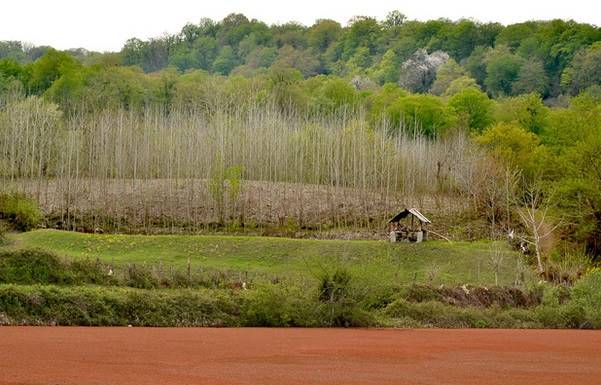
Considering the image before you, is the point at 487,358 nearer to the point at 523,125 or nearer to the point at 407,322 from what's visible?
the point at 407,322

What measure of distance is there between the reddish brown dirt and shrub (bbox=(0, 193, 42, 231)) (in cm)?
3205

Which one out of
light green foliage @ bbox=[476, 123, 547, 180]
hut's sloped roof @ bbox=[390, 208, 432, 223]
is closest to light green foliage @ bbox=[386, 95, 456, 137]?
light green foliage @ bbox=[476, 123, 547, 180]

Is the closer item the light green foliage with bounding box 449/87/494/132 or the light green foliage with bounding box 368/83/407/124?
the light green foliage with bounding box 449/87/494/132

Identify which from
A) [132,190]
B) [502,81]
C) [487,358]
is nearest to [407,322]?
[487,358]

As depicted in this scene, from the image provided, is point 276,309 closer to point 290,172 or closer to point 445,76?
point 290,172

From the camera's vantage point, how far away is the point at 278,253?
65562mm

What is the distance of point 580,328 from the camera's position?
52031 mm

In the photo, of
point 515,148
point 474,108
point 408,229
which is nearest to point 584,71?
point 474,108

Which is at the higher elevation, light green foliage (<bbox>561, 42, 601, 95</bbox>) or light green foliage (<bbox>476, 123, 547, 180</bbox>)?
light green foliage (<bbox>561, 42, 601, 95</bbox>)

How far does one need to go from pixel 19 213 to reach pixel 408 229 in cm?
2792

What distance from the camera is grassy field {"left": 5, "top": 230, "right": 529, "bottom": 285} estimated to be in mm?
62469

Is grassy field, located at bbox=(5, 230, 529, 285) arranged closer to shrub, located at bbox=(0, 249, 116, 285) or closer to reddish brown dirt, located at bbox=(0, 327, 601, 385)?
shrub, located at bbox=(0, 249, 116, 285)

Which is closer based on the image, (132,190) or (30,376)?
(30,376)

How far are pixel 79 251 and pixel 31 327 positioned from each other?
24426 millimetres
